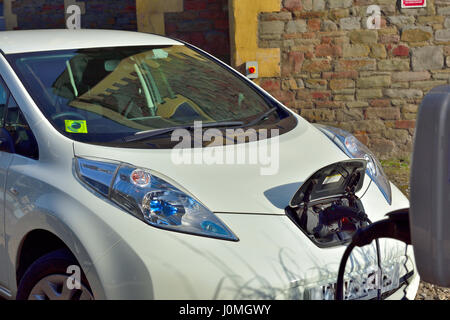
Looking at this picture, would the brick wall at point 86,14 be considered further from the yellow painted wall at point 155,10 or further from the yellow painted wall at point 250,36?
the yellow painted wall at point 250,36

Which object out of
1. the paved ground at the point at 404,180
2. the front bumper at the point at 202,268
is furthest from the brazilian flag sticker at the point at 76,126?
the paved ground at the point at 404,180

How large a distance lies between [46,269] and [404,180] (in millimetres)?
4629

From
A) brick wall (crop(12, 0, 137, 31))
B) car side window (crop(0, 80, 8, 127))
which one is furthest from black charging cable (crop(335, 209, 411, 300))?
brick wall (crop(12, 0, 137, 31))

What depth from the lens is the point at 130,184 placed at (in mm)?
2867

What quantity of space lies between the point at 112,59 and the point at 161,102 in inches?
16.0

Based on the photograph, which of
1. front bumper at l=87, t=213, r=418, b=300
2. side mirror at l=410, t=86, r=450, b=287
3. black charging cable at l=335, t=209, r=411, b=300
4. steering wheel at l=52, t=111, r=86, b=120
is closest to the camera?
side mirror at l=410, t=86, r=450, b=287

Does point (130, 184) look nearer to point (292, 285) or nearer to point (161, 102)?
point (292, 285)

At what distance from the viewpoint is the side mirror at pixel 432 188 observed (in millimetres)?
1765

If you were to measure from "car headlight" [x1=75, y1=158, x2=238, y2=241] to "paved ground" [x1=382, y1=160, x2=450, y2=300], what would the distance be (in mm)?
1947

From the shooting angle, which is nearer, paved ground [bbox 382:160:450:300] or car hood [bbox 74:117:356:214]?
car hood [bbox 74:117:356:214]

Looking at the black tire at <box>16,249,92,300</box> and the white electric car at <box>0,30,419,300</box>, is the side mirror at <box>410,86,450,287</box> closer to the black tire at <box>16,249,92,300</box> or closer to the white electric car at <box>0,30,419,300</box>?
the white electric car at <box>0,30,419,300</box>

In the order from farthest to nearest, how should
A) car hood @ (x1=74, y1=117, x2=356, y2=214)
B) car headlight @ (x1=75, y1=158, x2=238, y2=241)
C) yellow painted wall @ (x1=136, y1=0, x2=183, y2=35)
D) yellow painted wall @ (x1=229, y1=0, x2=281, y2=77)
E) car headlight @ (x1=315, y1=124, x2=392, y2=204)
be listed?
yellow painted wall @ (x1=136, y1=0, x2=183, y2=35)
yellow painted wall @ (x1=229, y1=0, x2=281, y2=77)
car headlight @ (x1=315, y1=124, x2=392, y2=204)
car hood @ (x1=74, y1=117, x2=356, y2=214)
car headlight @ (x1=75, y1=158, x2=238, y2=241)

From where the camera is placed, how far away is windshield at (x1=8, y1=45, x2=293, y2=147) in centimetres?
340
